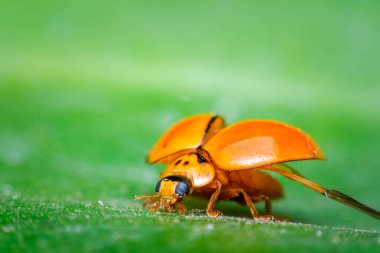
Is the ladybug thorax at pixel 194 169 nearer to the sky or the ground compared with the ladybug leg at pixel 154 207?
nearer to the sky

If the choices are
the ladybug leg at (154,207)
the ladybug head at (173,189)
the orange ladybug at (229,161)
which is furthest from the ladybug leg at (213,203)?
the ladybug leg at (154,207)

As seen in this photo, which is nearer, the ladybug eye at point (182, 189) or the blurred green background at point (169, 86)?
the ladybug eye at point (182, 189)

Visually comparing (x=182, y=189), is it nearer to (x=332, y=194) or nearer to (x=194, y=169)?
(x=194, y=169)

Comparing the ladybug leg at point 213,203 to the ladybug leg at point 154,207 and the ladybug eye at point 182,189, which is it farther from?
the ladybug leg at point 154,207

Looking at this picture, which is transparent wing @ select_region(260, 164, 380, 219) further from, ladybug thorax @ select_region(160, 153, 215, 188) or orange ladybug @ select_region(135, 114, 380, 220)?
ladybug thorax @ select_region(160, 153, 215, 188)

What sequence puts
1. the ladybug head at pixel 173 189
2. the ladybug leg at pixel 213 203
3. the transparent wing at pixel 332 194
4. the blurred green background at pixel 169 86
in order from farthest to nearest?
the blurred green background at pixel 169 86 → the ladybug head at pixel 173 189 → the ladybug leg at pixel 213 203 → the transparent wing at pixel 332 194

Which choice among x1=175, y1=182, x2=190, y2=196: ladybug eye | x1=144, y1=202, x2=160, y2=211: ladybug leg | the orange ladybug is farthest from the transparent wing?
x1=144, y1=202, x2=160, y2=211: ladybug leg
